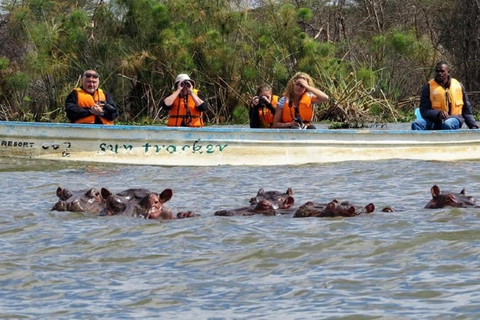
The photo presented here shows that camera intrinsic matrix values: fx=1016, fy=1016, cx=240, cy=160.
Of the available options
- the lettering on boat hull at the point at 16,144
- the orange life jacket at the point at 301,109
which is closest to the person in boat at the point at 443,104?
the orange life jacket at the point at 301,109

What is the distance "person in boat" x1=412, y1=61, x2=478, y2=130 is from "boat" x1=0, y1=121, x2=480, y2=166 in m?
0.37

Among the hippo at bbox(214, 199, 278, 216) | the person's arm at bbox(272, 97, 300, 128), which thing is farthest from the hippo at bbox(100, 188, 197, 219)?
the person's arm at bbox(272, 97, 300, 128)

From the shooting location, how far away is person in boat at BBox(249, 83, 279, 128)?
514 inches

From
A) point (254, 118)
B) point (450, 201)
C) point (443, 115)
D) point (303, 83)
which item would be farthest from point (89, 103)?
point (450, 201)

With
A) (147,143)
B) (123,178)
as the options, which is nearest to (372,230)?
(123,178)

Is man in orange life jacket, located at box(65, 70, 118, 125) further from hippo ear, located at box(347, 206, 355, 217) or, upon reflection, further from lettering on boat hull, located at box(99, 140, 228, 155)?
hippo ear, located at box(347, 206, 355, 217)

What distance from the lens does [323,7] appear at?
30.1 m

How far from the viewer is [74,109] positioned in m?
12.6

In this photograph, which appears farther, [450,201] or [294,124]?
[294,124]

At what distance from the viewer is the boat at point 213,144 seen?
1238 centimetres

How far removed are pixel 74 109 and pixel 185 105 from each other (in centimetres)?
140

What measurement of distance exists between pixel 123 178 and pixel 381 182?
9.27ft

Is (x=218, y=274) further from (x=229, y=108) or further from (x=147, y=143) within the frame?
(x=229, y=108)

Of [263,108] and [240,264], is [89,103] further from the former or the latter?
[240,264]
